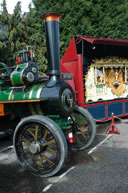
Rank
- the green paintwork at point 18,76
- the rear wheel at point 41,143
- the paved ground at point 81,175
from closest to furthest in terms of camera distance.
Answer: the paved ground at point 81,175
the rear wheel at point 41,143
the green paintwork at point 18,76

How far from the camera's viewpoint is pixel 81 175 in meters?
3.40

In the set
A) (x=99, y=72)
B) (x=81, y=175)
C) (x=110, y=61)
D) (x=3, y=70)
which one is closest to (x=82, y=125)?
(x=81, y=175)

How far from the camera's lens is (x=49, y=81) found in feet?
12.6

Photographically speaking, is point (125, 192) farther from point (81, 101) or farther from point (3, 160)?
point (81, 101)

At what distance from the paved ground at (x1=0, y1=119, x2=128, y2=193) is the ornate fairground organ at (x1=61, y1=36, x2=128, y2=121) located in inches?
110

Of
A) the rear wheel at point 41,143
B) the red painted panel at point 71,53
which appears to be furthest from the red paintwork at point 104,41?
the rear wheel at point 41,143

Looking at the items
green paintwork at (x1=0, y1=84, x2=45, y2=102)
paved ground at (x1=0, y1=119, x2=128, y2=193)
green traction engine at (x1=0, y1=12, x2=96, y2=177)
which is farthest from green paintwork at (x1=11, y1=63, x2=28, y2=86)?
paved ground at (x1=0, y1=119, x2=128, y2=193)

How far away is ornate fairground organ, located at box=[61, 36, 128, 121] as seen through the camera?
697 centimetres

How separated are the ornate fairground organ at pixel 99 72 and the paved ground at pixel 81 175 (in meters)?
2.80

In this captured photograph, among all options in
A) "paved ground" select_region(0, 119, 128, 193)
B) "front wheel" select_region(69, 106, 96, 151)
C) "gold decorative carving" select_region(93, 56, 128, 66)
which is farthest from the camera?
"gold decorative carving" select_region(93, 56, 128, 66)

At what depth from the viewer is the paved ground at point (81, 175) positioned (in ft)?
9.77

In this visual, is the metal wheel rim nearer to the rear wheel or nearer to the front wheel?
the rear wheel

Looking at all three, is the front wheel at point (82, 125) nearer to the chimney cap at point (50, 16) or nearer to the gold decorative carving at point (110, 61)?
the chimney cap at point (50, 16)

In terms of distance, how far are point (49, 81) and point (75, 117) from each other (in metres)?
1.22
